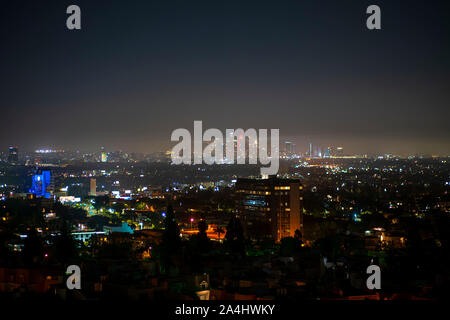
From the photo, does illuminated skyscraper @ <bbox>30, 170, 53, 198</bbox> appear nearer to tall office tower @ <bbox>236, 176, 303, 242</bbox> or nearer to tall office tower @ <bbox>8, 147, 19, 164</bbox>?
tall office tower @ <bbox>8, 147, 19, 164</bbox>

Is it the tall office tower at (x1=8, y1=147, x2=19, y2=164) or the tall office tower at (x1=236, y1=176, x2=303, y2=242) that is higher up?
the tall office tower at (x1=8, y1=147, x2=19, y2=164)

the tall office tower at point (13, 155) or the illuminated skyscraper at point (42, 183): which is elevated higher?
the tall office tower at point (13, 155)

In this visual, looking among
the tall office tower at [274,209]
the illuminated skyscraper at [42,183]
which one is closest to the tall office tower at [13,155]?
the illuminated skyscraper at [42,183]

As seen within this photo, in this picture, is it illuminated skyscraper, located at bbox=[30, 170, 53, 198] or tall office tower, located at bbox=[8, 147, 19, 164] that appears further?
tall office tower, located at bbox=[8, 147, 19, 164]

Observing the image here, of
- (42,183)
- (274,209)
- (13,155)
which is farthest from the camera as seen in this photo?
(13,155)

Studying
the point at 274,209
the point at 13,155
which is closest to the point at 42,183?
the point at 13,155

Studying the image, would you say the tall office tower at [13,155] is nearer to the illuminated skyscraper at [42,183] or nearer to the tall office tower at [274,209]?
the illuminated skyscraper at [42,183]

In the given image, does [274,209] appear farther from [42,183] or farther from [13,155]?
[13,155]

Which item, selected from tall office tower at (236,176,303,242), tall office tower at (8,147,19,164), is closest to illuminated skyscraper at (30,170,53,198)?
tall office tower at (8,147,19,164)
